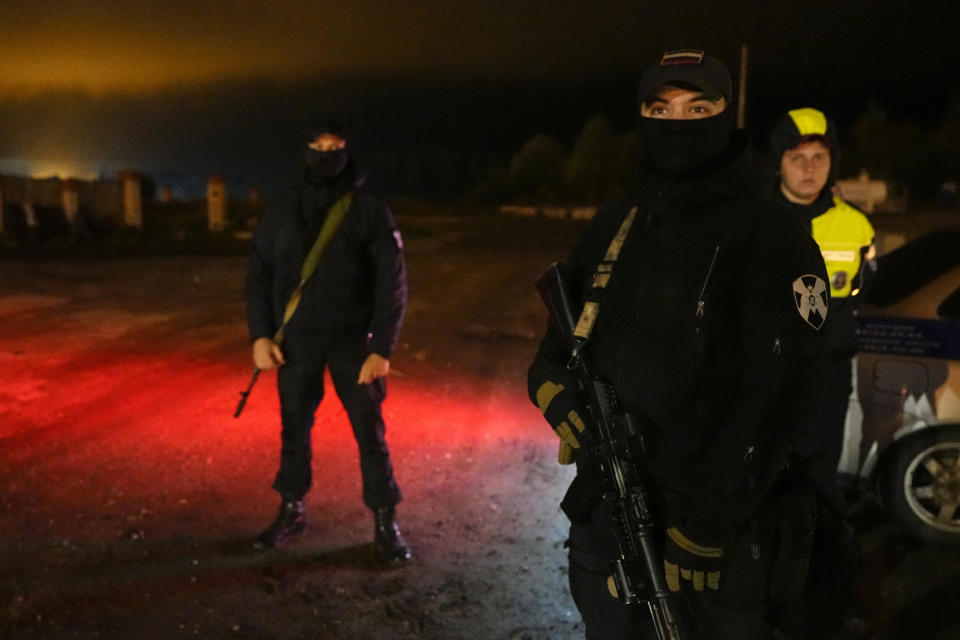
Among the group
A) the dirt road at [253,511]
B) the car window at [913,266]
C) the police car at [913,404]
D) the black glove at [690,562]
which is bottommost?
the dirt road at [253,511]

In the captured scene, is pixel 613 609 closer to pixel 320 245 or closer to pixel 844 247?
pixel 320 245

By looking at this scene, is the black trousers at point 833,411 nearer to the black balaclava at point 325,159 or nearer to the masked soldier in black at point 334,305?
the masked soldier in black at point 334,305

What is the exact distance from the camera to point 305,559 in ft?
12.9

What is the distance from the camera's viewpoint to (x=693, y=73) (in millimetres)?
2037

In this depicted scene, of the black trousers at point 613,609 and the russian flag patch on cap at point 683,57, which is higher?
the russian flag patch on cap at point 683,57

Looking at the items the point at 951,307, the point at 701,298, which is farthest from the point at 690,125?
the point at 951,307

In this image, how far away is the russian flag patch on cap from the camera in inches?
81.0

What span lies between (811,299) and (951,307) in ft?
8.91

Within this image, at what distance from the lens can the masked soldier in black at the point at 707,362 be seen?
1869 mm

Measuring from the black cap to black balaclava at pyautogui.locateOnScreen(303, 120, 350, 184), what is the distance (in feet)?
6.52

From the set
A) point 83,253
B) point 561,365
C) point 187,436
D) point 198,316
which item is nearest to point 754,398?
point 561,365

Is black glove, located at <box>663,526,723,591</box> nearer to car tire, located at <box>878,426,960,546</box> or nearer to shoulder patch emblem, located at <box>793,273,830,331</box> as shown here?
shoulder patch emblem, located at <box>793,273,830,331</box>

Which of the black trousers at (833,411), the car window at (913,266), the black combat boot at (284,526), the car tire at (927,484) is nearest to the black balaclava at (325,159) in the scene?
the black combat boot at (284,526)

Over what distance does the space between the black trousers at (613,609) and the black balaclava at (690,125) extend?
0.88 metres
